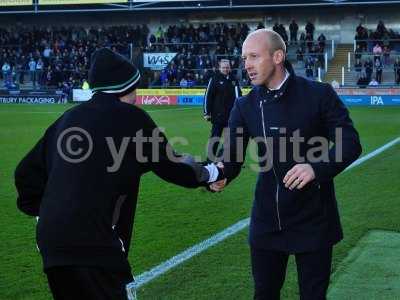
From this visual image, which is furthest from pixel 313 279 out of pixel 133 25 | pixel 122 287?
pixel 133 25

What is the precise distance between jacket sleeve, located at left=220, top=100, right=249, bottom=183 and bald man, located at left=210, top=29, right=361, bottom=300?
0.49 ft

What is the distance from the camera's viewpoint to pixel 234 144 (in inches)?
152

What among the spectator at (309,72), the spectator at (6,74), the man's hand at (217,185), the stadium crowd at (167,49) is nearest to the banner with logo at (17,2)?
the stadium crowd at (167,49)

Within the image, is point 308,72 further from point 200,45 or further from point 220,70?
point 220,70

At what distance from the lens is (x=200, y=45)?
41812mm

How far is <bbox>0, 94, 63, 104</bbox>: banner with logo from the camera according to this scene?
120 ft

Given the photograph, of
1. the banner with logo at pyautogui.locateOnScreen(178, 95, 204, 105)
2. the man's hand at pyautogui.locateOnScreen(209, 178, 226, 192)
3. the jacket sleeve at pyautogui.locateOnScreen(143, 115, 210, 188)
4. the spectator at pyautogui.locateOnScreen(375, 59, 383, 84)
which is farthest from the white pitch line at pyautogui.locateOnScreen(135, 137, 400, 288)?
the spectator at pyautogui.locateOnScreen(375, 59, 383, 84)

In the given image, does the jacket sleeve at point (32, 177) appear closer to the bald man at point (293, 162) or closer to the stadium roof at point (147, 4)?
the bald man at point (293, 162)

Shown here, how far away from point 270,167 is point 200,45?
38.8m

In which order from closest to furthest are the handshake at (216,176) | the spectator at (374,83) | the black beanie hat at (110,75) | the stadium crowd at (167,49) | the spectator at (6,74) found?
1. the black beanie hat at (110,75)
2. the handshake at (216,176)
3. the spectator at (374,83)
4. the stadium crowd at (167,49)
5. the spectator at (6,74)

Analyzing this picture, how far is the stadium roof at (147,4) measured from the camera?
137 ft

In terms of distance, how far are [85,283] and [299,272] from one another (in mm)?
1200

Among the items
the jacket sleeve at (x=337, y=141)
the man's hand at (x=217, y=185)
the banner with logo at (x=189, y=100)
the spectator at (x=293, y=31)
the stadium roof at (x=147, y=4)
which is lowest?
the banner with logo at (x=189, y=100)

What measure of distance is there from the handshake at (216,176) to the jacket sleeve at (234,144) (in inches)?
1.4
